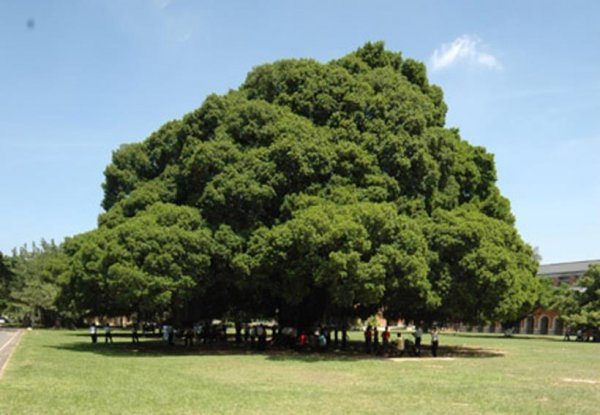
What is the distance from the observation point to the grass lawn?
1357cm

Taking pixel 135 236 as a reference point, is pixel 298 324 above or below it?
below

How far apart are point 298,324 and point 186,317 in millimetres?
12198

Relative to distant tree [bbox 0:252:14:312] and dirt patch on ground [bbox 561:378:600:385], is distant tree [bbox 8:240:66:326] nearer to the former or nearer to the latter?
distant tree [bbox 0:252:14:312]

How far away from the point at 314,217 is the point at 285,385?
31.2 feet

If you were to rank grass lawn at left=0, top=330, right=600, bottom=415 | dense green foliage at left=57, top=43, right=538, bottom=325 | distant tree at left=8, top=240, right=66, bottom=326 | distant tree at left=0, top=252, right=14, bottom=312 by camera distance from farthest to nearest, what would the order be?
distant tree at left=0, top=252, right=14, bottom=312 < distant tree at left=8, top=240, right=66, bottom=326 < dense green foliage at left=57, top=43, right=538, bottom=325 < grass lawn at left=0, top=330, right=600, bottom=415

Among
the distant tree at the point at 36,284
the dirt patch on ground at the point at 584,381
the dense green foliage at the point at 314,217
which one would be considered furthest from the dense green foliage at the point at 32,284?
the dirt patch on ground at the point at 584,381

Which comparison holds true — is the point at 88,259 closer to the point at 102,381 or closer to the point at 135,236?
the point at 135,236

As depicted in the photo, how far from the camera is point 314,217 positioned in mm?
25562

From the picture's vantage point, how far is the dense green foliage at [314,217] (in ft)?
85.8

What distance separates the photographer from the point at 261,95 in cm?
3372

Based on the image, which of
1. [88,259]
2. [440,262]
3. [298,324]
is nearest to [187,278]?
[88,259]

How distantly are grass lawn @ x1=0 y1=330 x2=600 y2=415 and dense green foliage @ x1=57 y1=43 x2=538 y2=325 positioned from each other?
10.4 ft

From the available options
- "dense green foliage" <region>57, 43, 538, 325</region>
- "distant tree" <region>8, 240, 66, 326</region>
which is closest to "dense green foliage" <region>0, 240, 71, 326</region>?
"distant tree" <region>8, 240, 66, 326</region>

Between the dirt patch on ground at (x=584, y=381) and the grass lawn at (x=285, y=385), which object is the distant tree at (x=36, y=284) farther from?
the dirt patch on ground at (x=584, y=381)
